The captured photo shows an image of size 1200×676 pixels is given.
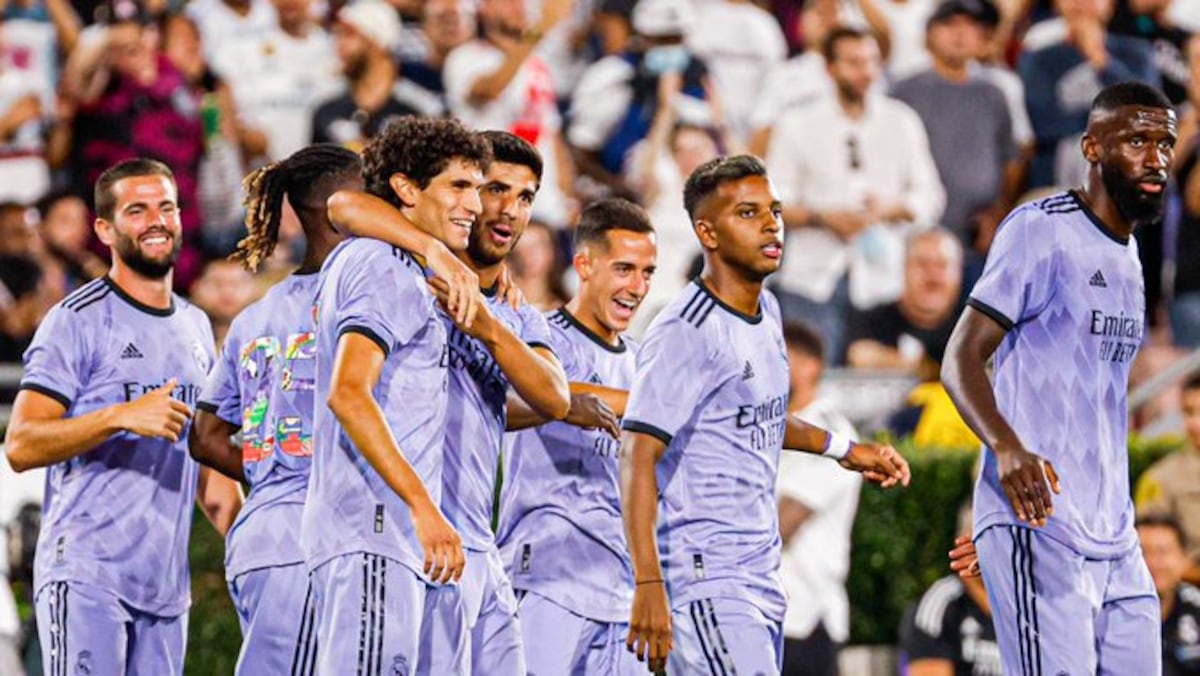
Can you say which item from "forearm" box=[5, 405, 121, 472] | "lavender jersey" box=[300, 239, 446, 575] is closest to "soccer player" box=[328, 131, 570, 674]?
"lavender jersey" box=[300, 239, 446, 575]

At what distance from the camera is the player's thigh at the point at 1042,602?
6.89m

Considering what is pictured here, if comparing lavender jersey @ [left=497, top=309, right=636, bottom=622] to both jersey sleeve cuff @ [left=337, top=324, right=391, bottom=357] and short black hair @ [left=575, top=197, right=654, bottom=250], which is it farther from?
jersey sleeve cuff @ [left=337, top=324, right=391, bottom=357]

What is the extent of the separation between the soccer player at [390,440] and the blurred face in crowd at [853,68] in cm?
779

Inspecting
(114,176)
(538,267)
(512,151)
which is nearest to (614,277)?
(512,151)

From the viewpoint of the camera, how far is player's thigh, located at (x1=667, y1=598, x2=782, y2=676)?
23.6 ft

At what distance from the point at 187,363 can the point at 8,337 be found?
5.41m

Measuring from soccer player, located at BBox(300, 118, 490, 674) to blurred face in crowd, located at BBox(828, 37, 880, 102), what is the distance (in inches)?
307

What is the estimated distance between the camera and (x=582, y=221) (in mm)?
8594

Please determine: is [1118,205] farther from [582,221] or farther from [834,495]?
[834,495]

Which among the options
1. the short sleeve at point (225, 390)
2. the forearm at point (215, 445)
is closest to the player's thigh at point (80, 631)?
the forearm at point (215, 445)

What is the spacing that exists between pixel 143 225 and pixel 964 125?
7.52 m

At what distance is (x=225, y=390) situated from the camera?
775 centimetres

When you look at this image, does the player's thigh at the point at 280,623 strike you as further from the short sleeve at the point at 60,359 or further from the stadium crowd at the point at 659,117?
the stadium crowd at the point at 659,117

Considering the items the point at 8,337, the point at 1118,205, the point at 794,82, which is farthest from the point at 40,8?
the point at 1118,205
